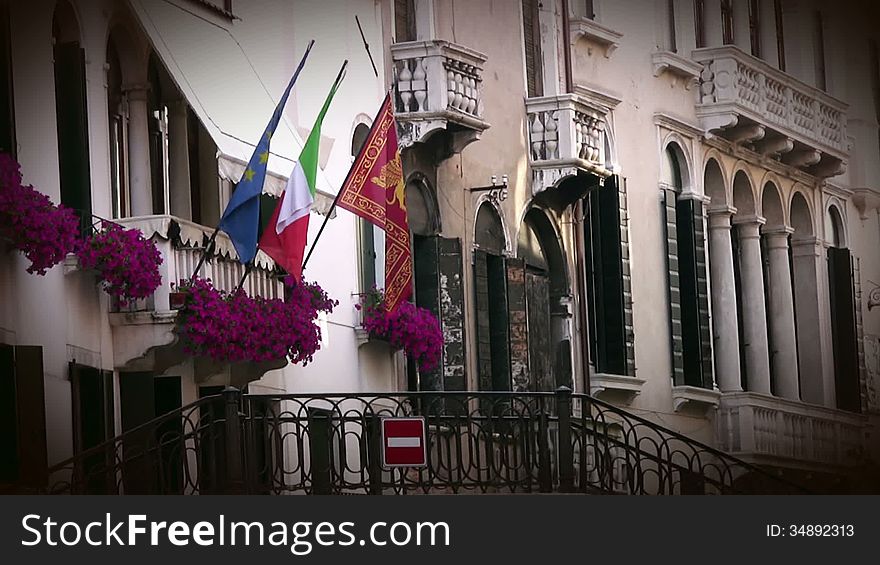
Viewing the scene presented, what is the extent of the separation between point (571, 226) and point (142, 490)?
29.8ft

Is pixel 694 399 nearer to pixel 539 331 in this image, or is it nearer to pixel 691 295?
pixel 691 295

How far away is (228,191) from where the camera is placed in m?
20.7

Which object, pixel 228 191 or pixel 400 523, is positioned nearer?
pixel 400 523

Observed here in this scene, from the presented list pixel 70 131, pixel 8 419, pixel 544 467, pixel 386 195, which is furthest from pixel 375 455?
pixel 70 131

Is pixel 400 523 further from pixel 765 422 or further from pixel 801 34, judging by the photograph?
pixel 801 34

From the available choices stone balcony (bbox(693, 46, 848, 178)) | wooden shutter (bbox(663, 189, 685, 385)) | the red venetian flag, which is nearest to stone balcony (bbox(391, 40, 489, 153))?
the red venetian flag

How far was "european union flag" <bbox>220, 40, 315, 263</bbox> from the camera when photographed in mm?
19125

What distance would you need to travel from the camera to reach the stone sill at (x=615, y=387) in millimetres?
26516

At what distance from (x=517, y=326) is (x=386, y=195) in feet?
15.4

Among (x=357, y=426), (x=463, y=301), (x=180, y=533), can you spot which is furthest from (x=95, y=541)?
(x=463, y=301)

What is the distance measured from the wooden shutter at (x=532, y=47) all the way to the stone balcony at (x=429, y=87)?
2654 mm

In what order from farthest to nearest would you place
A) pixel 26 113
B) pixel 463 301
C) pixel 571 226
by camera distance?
pixel 571 226 < pixel 463 301 < pixel 26 113

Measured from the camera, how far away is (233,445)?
18.7 m

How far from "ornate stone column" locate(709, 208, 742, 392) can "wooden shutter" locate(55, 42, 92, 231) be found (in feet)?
39.6
